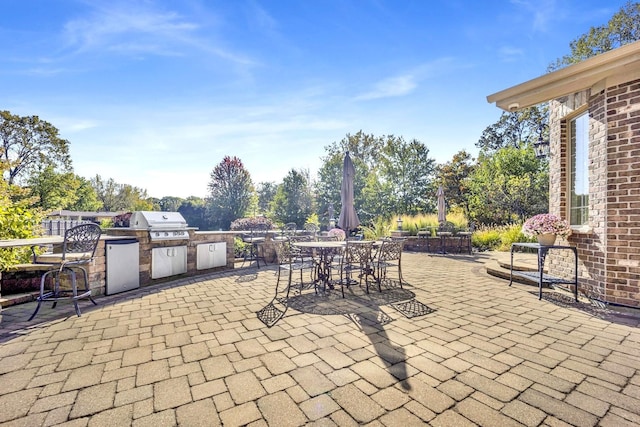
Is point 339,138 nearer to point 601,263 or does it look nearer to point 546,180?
point 546,180

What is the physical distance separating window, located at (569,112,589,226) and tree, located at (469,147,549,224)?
8898 mm

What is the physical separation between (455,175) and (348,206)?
1638cm

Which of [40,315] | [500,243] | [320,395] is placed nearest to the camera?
[320,395]

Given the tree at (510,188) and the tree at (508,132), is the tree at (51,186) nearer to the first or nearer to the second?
the tree at (510,188)

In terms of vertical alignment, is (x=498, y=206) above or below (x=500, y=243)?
above

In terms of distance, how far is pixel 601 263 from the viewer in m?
3.47

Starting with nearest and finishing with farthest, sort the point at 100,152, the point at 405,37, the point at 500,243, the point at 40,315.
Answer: the point at 40,315 → the point at 405,37 → the point at 500,243 → the point at 100,152

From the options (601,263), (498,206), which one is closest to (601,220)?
(601,263)

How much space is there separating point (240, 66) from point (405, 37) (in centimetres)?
366

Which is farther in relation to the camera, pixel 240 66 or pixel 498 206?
pixel 498 206

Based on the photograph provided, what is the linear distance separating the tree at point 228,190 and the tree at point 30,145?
13.4 metres

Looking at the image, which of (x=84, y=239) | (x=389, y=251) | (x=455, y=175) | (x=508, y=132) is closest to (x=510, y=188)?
(x=455, y=175)

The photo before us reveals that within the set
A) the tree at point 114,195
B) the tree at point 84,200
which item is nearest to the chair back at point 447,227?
the tree at point 84,200

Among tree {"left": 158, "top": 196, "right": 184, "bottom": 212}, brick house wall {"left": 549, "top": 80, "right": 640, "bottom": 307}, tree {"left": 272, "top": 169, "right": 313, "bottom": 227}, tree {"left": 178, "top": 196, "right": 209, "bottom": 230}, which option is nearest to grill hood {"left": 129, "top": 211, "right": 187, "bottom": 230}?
brick house wall {"left": 549, "top": 80, "right": 640, "bottom": 307}
